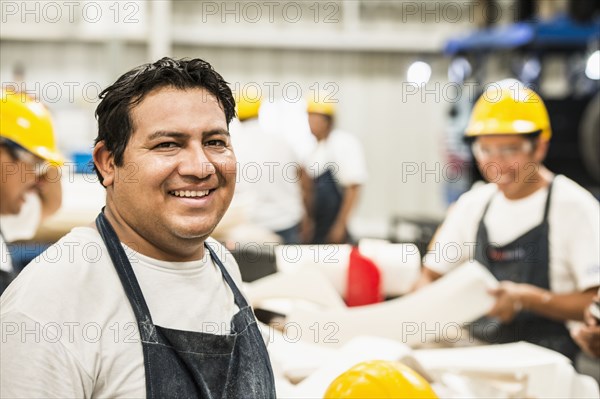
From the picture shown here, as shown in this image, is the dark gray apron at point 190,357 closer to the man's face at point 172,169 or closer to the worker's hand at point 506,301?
the man's face at point 172,169

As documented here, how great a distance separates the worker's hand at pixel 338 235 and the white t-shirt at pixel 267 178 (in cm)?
99

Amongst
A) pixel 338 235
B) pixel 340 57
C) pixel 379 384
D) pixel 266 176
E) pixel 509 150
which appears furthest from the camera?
pixel 340 57

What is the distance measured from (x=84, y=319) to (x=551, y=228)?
6.58 feet

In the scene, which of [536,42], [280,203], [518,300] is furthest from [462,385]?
[536,42]

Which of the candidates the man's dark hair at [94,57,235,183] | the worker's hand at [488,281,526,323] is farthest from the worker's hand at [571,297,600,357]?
the man's dark hair at [94,57,235,183]

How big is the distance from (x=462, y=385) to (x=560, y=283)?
0.92 m

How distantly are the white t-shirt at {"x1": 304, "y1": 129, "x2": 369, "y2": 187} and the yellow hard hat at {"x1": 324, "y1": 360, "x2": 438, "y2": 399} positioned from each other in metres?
5.17

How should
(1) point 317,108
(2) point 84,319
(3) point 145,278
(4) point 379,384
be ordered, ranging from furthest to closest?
(1) point 317,108
(4) point 379,384
(3) point 145,278
(2) point 84,319

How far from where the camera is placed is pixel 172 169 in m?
1.29

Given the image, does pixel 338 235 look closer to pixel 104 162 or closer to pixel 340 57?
pixel 340 57

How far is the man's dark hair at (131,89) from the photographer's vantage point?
1.29m

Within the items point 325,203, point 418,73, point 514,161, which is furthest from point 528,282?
point 418,73

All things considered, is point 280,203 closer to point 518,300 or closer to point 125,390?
point 518,300

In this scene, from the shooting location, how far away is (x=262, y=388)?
1431 millimetres
